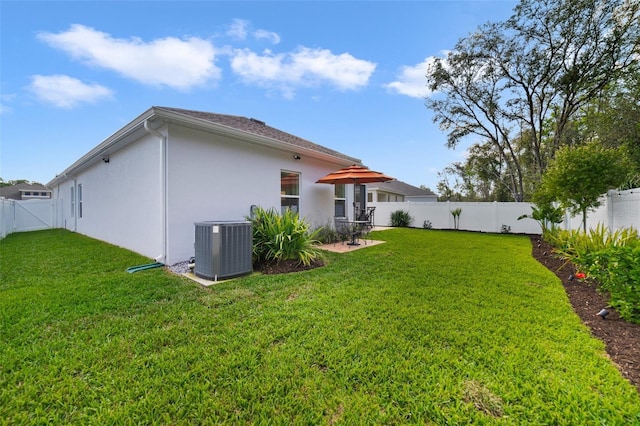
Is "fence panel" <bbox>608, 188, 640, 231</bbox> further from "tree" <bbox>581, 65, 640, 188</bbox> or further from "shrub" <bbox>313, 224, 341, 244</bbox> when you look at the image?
"shrub" <bbox>313, 224, 341, 244</bbox>

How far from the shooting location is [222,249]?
4883 mm


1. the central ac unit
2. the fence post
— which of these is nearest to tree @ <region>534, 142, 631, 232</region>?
the fence post

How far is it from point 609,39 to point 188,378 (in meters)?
18.9

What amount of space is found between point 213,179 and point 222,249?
235 centimetres

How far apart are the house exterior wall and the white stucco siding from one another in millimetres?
474

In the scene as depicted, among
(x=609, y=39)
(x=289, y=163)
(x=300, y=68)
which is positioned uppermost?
(x=609, y=39)

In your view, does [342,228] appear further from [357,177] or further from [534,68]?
[534,68]

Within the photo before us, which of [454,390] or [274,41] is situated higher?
[274,41]

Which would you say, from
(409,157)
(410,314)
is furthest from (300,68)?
(409,157)

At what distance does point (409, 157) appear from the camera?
2055cm

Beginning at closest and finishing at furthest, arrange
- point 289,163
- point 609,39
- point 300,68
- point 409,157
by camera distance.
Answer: point 289,163, point 300,68, point 609,39, point 409,157

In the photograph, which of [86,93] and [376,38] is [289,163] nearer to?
[376,38]

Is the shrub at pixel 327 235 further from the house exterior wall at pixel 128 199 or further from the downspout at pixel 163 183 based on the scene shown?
the house exterior wall at pixel 128 199

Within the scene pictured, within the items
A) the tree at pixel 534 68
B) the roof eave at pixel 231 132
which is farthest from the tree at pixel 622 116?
the roof eave at pixel 231 132
